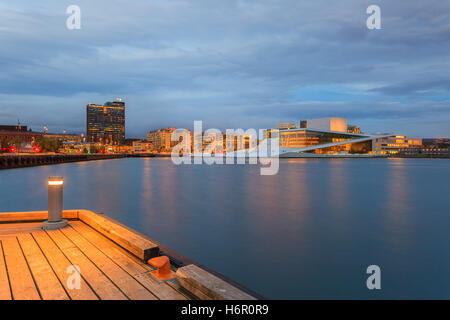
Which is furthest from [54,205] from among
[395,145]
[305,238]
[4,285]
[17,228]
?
[395,145]

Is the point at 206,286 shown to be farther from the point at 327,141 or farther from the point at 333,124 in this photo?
the point at 333,124

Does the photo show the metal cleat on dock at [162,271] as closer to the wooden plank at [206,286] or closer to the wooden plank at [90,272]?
the wooden plank at [206,286]

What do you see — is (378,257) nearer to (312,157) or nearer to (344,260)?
(344,260)

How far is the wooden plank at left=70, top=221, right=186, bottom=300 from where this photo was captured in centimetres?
382

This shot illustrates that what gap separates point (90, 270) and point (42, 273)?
2.25ft

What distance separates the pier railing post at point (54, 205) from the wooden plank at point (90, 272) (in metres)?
0.73

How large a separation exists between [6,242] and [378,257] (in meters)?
9.69

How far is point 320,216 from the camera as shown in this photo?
14.8 meters

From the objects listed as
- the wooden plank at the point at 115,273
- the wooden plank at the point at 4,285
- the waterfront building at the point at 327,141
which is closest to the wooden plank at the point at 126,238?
the wooden plank at the point at 115,273

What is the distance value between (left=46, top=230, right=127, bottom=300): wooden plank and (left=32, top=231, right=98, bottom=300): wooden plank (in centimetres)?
7

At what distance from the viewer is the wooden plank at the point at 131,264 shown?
3.82 m

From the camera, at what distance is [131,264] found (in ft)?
15.5
